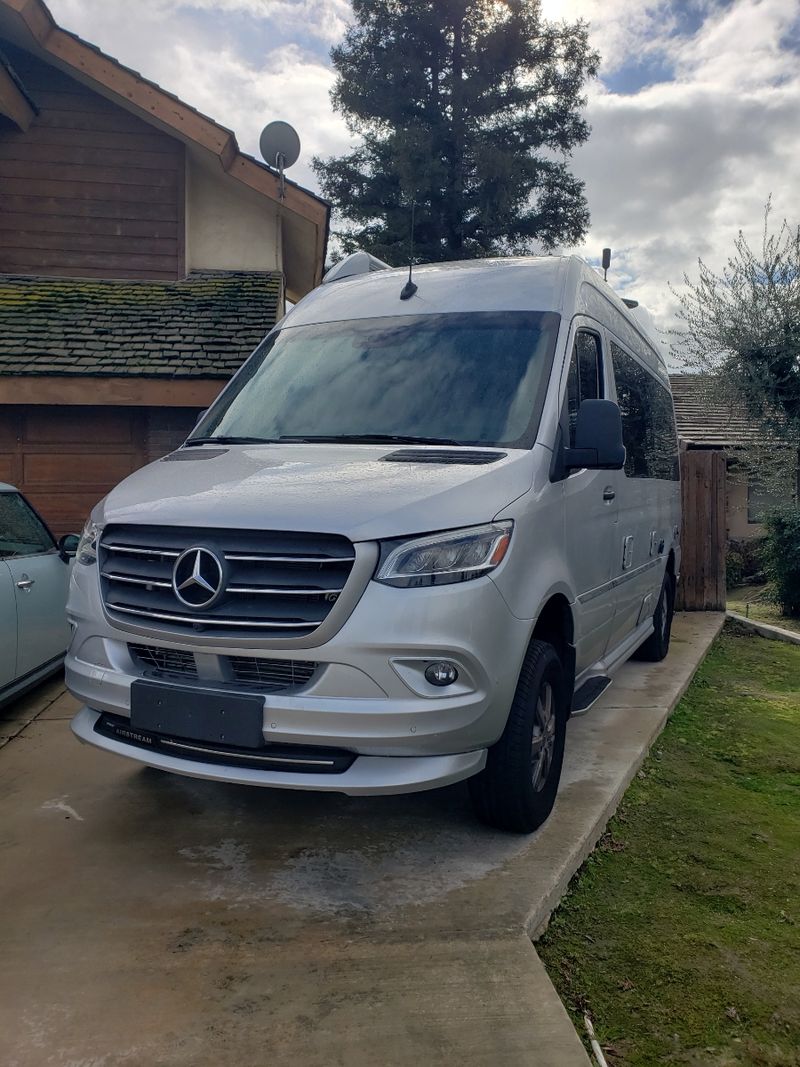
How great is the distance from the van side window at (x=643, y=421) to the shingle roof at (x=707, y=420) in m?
6.76

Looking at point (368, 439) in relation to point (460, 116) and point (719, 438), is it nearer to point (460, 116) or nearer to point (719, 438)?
point (719, 438)

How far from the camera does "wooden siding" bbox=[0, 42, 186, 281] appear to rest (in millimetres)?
10742

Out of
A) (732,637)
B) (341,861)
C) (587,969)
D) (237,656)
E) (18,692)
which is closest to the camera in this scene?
(587,969)

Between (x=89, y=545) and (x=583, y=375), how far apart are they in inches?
92.7

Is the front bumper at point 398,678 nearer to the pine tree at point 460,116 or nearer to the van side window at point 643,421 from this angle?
the van side window at point 643,421

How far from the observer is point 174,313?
989 cm

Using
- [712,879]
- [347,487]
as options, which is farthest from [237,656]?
[712,879]

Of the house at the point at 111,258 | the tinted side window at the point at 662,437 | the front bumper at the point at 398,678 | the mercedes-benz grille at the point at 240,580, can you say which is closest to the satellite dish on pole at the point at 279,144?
the house at the point at 111,258

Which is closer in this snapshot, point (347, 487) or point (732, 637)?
point (347, 487)

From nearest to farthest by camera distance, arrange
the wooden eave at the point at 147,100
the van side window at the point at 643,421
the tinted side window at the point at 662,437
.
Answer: the van side window at the point at 643,421 → the tinted side window at the point at 662,437 → the wooden eave at the point at 147,100

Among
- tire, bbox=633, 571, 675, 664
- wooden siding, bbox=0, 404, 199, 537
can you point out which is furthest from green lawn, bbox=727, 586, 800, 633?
wooden siding, bbox=0, 404, 199, 537

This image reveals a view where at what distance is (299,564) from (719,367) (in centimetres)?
1200

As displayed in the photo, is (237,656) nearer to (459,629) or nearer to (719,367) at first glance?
(459,629)

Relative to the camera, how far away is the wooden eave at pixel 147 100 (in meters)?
10.2
